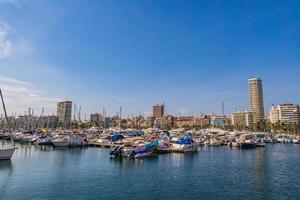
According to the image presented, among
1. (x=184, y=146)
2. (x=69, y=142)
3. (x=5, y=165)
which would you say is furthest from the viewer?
(x=69, y=142)

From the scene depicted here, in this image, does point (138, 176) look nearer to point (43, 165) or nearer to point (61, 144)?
point (43, 165)

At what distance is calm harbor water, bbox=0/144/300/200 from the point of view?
91.1ft

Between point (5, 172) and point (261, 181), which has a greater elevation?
point (5, 172)

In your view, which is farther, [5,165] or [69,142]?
[69,142]

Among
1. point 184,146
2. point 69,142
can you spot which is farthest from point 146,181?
point 69,142

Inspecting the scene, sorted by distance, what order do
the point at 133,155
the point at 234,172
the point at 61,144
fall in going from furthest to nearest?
the point at 61,144, the point at 133,155, the point at 234,172

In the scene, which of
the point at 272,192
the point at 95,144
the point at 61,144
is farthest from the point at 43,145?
the point at 272,192

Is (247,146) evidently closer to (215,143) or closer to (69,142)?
(215,143)

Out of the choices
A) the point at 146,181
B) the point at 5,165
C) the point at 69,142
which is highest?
the point at 69,142

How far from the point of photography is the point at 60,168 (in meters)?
43.2

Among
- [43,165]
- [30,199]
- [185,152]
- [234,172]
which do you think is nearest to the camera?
[30,199]

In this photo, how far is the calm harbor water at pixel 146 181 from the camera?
27.8 m

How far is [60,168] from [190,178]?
72.4ft

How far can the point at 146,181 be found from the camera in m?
34.2
